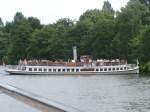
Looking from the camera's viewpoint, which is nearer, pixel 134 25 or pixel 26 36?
pixel 134 25

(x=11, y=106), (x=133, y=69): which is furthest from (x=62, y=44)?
(x=11, y=106)

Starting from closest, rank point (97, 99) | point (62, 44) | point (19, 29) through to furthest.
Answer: point (97, 99)
point (62, 44)
point (19, 29)

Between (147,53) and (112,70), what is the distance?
845cm

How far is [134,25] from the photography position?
13162 centimetres

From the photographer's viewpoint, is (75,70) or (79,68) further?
(75,70)

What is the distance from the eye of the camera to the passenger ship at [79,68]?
116750mm

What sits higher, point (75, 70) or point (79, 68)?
point (79, 68)

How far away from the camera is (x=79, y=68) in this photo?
394ft

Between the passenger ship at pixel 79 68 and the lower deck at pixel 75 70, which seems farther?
the passenger ship at pixel 79 68

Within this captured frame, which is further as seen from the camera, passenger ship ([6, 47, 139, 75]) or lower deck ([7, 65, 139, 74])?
passenger ship ([6, 47, 139, 75])

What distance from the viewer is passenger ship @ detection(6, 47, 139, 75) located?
383ft

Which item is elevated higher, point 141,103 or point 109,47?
point 109,47

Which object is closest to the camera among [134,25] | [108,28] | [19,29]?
[134,25]

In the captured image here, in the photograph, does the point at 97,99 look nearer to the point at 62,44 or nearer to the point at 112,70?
the point at 112,70
